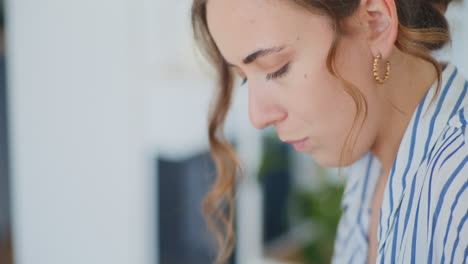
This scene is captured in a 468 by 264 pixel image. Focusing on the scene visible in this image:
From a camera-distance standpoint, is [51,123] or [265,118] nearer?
[265,118]

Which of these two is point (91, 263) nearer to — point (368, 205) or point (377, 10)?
point (368, 205)

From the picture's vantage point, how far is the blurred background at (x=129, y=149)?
231 centimetres

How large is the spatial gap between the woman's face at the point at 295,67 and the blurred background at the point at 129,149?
4.59 feet

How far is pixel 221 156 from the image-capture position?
42.0 inches

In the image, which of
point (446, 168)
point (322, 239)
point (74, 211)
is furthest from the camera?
point (74, 211)

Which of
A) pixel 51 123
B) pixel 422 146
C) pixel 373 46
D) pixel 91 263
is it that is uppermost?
pixel 373 46

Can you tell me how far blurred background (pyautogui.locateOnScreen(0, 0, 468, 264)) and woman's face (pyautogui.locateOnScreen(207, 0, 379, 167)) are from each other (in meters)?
1.40

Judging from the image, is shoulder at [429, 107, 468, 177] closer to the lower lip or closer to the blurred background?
the lower lip

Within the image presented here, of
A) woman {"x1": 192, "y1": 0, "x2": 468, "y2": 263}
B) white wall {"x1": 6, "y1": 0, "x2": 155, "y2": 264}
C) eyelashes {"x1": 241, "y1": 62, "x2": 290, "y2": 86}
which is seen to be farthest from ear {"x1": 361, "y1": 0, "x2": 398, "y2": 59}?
white wall {"x1": 6, "y1": 0, "x2": 155, "y2": 264}

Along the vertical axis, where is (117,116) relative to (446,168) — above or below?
below

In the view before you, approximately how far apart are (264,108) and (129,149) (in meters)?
1.73

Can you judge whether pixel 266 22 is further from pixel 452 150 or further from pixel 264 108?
pixel 452 150

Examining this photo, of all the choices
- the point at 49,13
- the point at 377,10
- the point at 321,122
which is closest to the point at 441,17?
the point at 377,10

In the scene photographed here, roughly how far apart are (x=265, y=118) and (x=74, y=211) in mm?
2019
